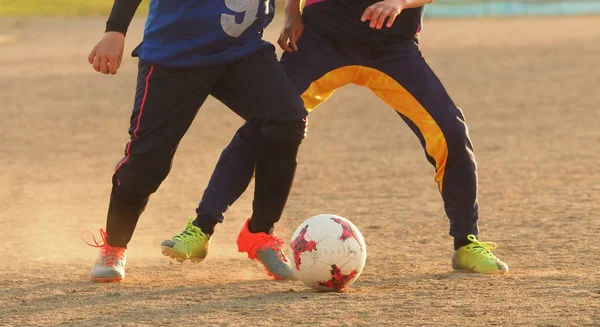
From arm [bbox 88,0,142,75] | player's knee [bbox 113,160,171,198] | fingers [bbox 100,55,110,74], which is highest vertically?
arm [bbox 88,0,142,75]

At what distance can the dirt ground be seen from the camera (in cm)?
466

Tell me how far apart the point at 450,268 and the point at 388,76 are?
99 centimetres

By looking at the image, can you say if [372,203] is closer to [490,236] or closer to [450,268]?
[490,236]

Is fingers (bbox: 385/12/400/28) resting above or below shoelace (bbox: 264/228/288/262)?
above

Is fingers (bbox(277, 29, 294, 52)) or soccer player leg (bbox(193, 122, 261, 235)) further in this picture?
fingers (bbox(277, 29, 294, 52))

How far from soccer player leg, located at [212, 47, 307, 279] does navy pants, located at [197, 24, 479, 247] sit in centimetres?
15

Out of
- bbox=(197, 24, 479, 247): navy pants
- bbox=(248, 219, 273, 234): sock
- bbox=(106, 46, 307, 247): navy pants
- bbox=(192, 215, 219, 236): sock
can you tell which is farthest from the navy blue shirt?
bbox=(192, 215, 219, 236): sock

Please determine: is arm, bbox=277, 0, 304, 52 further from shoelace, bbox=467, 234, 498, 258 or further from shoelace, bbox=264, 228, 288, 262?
shoelace, bbox=467, 234, 498, 258

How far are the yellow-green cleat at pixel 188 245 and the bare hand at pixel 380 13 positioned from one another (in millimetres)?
1255

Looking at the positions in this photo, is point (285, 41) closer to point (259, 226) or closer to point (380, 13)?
point (380, 13)

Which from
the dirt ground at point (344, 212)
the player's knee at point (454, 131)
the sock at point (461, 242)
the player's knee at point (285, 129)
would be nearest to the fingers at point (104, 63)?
the player's knee at point (285, 129)

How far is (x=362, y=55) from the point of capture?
5.51 meters

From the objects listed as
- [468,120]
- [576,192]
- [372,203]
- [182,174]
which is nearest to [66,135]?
[182,174]

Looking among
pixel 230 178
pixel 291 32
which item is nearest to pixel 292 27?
pixel 291 32
